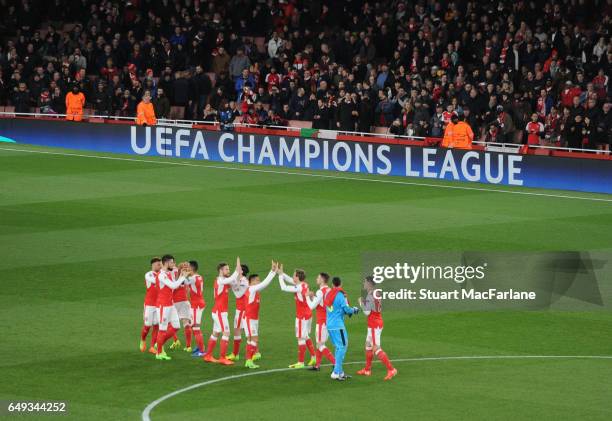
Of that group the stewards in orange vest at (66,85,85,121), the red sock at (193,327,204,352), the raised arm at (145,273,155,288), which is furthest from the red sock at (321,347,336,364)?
the stewards in orange vest at (66,85,85,121)

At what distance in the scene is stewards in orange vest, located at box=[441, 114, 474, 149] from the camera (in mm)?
35938

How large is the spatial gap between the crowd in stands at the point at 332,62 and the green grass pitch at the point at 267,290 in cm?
328

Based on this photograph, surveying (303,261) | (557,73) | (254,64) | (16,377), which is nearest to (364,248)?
(303,261)

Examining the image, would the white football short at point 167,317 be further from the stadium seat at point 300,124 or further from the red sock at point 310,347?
the stadium seat at point 300,124

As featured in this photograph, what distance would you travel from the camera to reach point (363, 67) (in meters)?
41.4

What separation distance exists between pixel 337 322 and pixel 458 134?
62.7 feet

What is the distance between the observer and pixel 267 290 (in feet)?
77.6

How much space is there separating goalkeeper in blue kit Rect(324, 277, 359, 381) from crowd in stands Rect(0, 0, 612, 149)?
1897 cm

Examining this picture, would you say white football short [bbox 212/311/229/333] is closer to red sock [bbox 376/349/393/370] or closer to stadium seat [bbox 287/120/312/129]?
red sock [bbox 376/349/393/370]

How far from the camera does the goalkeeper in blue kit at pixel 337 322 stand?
57.4 feet

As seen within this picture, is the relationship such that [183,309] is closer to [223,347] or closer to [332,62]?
[223,347]

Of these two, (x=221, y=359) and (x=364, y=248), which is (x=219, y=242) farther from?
(x=221, y=359)

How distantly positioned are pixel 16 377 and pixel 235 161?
23.1 m

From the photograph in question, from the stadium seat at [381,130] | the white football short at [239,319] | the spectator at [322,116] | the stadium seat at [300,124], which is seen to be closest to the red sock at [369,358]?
the white football short at [239,319]
